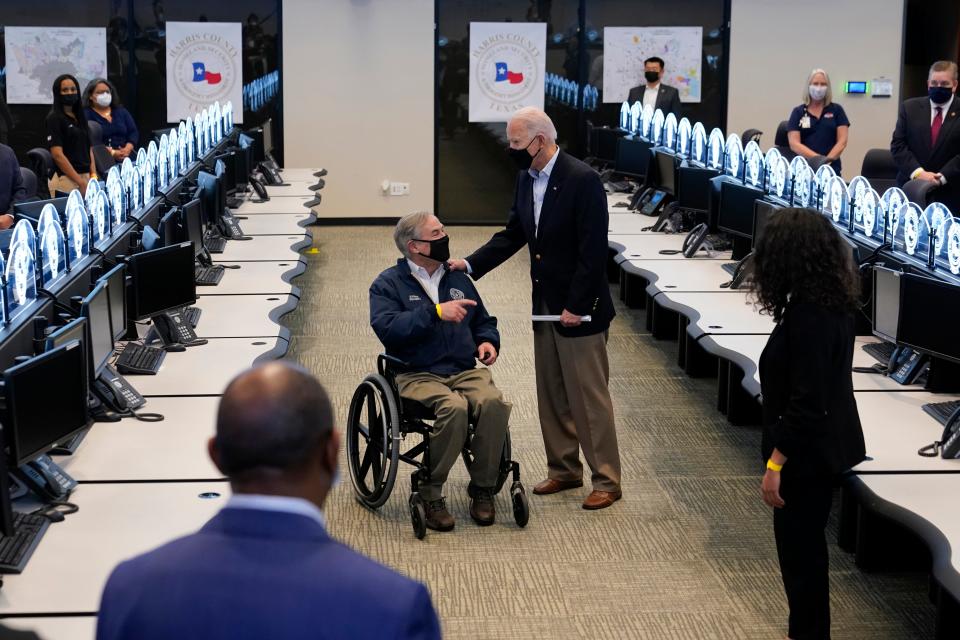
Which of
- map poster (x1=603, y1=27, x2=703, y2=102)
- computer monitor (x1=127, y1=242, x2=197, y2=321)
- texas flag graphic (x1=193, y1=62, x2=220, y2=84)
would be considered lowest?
computer monitor (x1=127, y1=242, x2=197, y2=321)

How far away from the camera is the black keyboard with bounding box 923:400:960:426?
14.3ft

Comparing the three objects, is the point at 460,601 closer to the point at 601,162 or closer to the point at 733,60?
the point at 601,162

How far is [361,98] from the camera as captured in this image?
12.6 metres

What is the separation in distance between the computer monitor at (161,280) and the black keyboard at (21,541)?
1.68 metres

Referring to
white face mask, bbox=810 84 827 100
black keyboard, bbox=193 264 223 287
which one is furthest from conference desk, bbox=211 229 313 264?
white face mask, bbox=810 84 827 100

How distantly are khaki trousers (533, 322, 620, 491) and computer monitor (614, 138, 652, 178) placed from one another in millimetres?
4701

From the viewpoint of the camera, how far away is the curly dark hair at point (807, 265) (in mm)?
3236

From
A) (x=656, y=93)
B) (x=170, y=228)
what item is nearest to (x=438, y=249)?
(x=170, y=228)

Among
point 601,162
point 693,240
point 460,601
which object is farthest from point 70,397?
point 601,162

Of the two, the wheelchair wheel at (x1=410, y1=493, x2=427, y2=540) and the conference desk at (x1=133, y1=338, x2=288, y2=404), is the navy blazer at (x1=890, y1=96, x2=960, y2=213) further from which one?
the wheelchair wheel at (x1=410, y1=493, x2=427, y2=540)

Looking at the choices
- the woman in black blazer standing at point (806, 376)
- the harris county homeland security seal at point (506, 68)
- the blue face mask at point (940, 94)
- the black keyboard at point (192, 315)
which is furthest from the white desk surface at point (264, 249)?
the harris county homeland security seal at point (506, 68)

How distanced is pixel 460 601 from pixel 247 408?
2864 mm

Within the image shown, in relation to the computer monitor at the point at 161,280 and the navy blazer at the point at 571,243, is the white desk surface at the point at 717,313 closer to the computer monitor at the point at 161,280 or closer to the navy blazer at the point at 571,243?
the navy blazer at the point at 571,243

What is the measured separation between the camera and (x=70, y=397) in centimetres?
351
